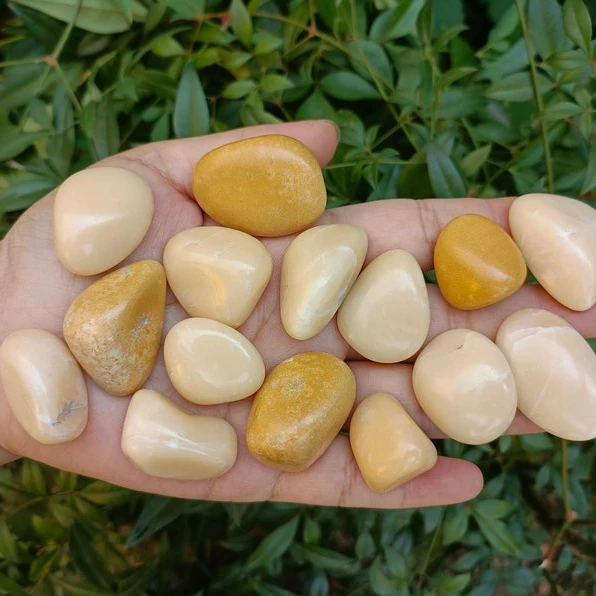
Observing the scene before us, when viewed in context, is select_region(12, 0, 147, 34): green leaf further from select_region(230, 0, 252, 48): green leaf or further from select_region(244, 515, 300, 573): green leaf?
select_region(244, 515, 300, 573): green leaf

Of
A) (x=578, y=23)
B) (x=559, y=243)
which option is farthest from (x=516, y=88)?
(x=559, y=243)

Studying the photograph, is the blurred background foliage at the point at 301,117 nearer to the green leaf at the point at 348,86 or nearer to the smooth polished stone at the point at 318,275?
the green leaf at the point at 348,86

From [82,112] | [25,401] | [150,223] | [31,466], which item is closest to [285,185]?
[150,223]

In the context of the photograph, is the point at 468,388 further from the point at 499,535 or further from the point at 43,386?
the point at 43,386

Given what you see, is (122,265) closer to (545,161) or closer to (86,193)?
(86,193)

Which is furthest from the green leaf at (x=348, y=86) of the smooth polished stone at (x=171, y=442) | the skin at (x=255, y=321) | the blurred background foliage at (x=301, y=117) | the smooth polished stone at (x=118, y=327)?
the smooth polished stone at (x=171, y=442)

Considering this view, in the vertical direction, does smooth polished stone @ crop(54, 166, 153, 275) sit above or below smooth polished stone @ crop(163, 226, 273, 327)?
above

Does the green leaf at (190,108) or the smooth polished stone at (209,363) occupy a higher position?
the green leaf at (190,108)

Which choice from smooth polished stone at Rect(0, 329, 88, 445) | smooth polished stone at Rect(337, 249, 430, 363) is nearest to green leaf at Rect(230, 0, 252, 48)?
smooth polished stone at Rect(337, 249, 430, 363)
